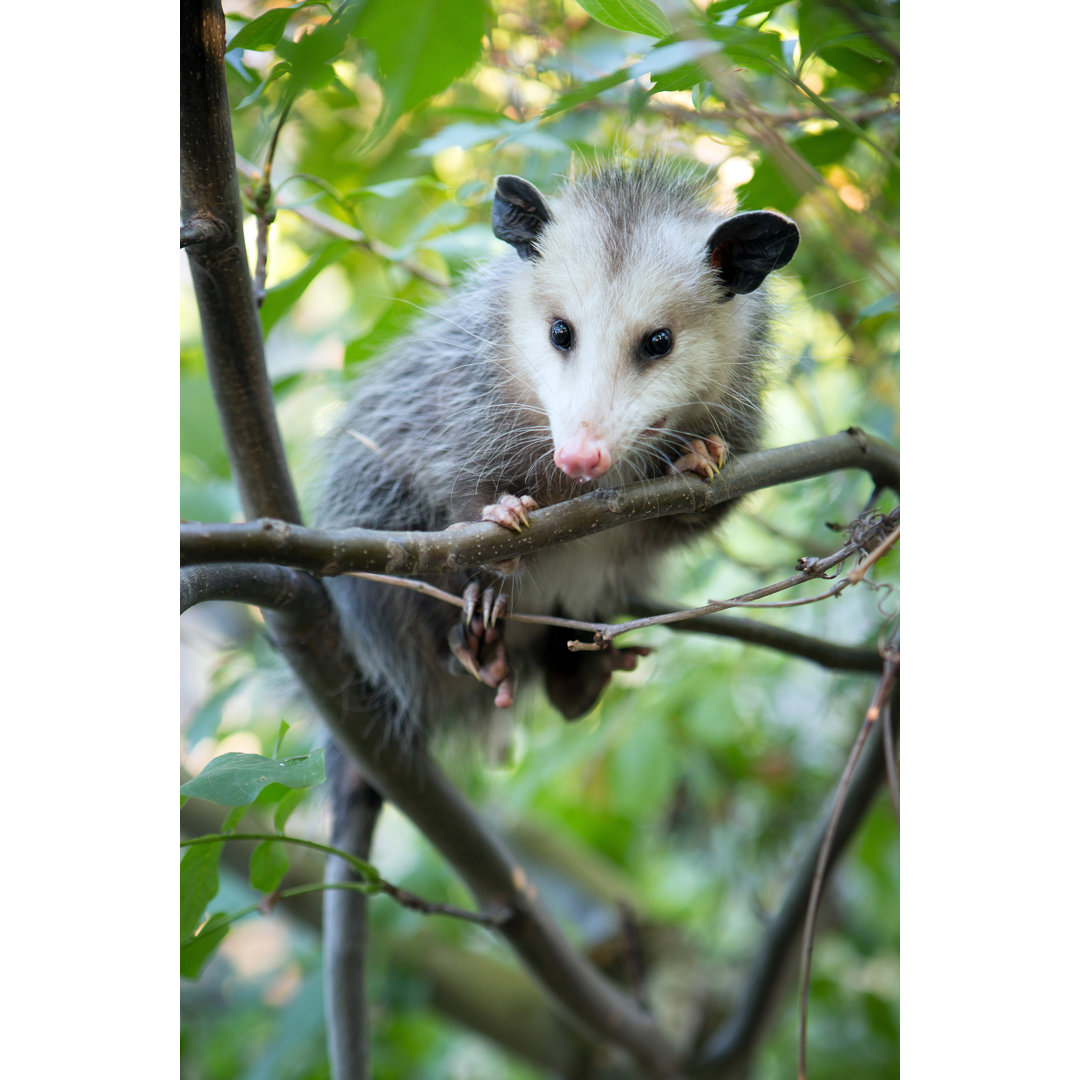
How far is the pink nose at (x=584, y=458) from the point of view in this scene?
95 cm

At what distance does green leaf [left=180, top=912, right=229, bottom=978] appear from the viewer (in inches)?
36.9

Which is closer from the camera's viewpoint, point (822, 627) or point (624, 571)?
point (624, 571)

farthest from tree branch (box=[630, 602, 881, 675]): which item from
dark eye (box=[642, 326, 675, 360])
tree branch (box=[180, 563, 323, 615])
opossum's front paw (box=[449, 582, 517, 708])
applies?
tree branch (box=[180, 563, 323, 615])

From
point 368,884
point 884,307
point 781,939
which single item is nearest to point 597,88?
point 884,307

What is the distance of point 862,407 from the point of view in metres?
1.85

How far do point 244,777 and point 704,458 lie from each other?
23.3 inches

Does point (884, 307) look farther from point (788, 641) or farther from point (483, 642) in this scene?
point (483, 642)

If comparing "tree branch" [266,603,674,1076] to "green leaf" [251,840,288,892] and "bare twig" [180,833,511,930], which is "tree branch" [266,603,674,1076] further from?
"green leaf" [251,840,288,892]

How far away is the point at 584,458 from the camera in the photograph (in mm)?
952

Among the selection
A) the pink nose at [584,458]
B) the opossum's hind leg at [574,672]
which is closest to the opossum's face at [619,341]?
the pink nose at [584,458]

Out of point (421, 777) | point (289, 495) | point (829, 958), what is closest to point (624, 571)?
point (421, 777)

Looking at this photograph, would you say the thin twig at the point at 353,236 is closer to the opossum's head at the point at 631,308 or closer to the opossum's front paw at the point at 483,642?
the opossum's head at the point at 631,308
